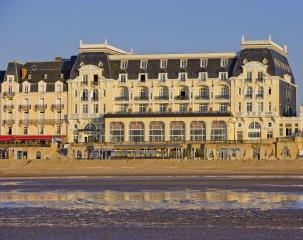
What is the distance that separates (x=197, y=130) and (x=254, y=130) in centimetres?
670

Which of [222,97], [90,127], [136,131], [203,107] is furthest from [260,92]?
[90,127]

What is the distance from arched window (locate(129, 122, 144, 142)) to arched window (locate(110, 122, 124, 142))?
3.55ft

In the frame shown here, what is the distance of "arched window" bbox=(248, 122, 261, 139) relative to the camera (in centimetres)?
10044

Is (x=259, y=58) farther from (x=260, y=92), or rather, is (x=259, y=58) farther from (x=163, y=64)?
(x=163, y=64)

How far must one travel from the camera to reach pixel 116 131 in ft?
336

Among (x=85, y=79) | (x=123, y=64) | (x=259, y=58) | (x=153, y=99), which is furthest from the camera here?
(x=123, y=64)

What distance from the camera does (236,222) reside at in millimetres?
32969

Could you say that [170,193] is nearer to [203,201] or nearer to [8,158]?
[203,201]

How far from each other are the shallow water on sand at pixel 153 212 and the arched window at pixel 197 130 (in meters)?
46.6

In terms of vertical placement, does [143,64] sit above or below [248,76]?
above

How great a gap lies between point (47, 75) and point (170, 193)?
64557 millimetres

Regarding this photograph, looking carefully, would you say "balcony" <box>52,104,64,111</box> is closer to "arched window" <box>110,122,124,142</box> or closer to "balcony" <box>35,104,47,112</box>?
"balcony" <box>35,104,47,112</box>

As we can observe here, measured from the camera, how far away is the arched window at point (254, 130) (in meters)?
100

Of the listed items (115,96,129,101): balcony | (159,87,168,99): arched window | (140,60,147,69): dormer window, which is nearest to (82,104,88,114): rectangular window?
(115,96,129,101): balcony
